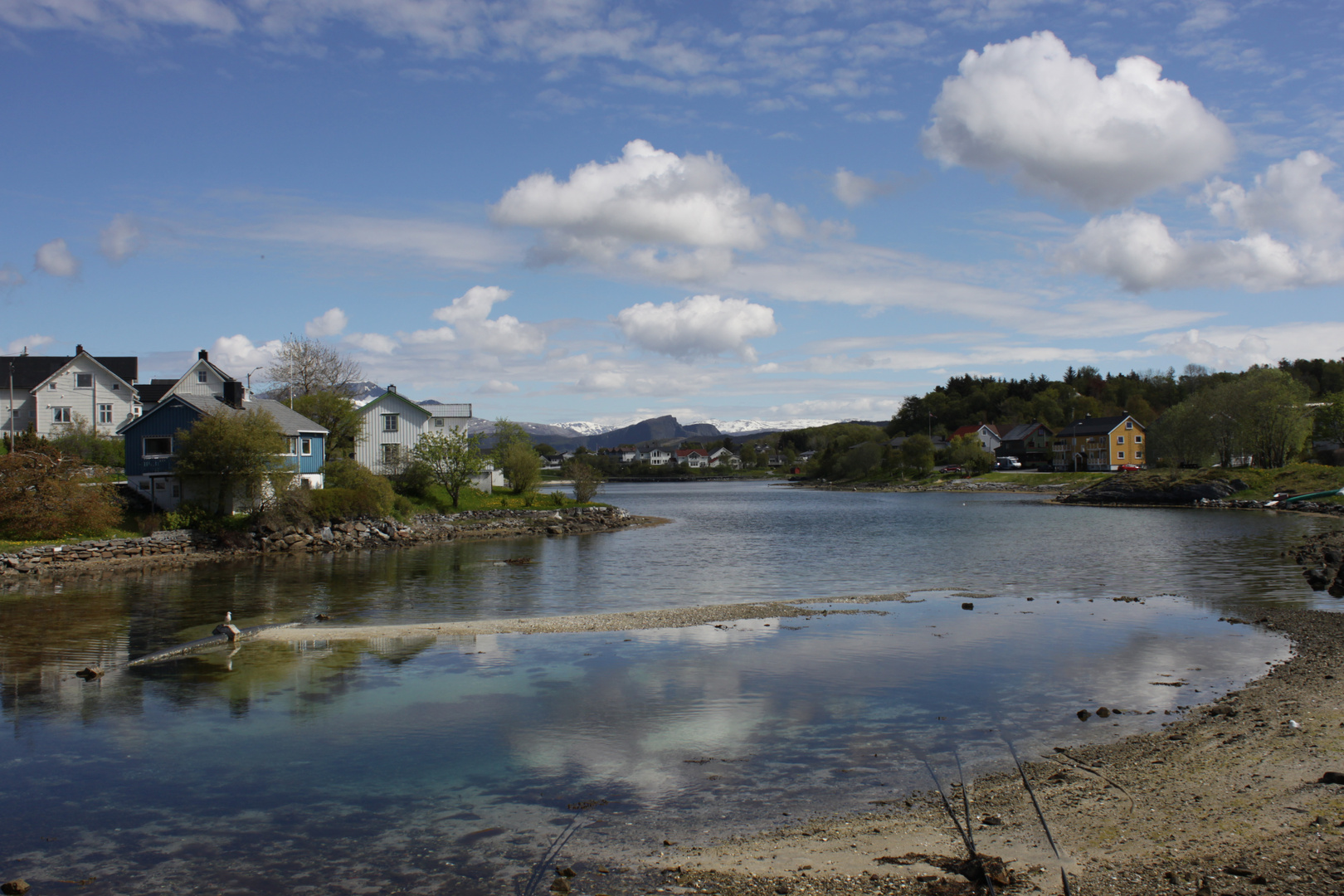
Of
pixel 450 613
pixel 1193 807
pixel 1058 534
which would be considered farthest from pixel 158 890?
pixel 1058 534

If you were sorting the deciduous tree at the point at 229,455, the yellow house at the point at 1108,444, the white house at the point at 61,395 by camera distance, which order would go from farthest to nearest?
1. the yellow house at the point at 1108,444
2. the white house at the point at 61,395
3. the deciduous tree at the point at 229,455

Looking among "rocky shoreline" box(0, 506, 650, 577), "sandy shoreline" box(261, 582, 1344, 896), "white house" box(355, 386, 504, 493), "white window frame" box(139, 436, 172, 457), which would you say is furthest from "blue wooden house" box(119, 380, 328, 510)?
"sandy shoreline" box(261, 582, 1344, 896)

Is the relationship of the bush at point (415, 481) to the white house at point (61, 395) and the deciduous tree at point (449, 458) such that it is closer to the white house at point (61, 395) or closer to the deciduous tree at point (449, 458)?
the deciduous tree at point (449, 458)

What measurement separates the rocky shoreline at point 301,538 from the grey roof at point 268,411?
19.1 ft

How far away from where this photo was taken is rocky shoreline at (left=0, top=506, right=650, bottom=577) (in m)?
35.4

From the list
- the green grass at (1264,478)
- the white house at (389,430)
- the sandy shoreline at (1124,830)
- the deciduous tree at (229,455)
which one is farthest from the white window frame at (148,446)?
the green grass at (1264,478)

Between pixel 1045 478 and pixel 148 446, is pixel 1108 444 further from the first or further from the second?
pixel 148 446

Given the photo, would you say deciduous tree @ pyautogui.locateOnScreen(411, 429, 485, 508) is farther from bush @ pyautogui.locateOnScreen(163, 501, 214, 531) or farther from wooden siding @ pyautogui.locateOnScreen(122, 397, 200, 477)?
bush @ pyautogui.locateOnScreen(163, 501, 214, 531)

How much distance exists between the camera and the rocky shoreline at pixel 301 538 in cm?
3541

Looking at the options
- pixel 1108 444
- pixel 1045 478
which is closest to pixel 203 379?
pixel 1045 478

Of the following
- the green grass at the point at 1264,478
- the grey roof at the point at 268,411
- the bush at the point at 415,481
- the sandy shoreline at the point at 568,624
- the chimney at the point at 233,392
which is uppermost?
the chimney at the point at 233,392

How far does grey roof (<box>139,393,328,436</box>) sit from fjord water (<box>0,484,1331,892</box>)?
15444 mm

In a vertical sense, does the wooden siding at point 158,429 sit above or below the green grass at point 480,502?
above

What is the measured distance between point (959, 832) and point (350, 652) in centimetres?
1458
